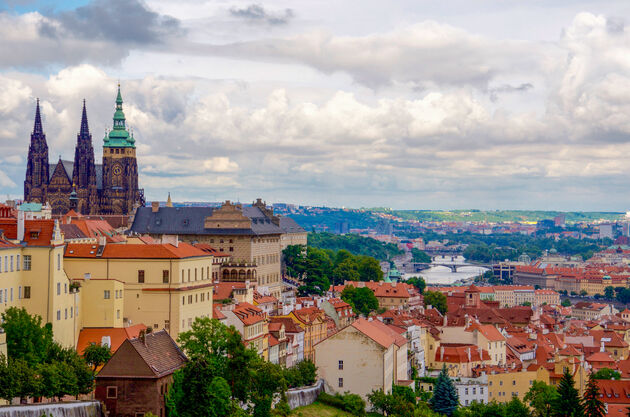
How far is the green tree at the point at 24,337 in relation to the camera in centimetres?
5640

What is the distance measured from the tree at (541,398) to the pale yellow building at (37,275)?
40951mm

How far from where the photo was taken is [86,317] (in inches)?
Result: 2648

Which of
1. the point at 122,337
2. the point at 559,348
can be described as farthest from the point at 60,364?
the point at 559,348

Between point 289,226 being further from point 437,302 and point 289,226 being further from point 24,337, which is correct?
point 24,337

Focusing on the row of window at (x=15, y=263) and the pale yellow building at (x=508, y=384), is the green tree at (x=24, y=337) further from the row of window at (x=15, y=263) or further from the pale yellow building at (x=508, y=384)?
the pale yellow building at (x=508, y=384)

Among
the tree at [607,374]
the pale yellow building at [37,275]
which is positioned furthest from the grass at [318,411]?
the tree at [607,374]

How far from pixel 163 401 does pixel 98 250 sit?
70.9 feet

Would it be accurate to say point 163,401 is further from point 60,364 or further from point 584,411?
point 584,411

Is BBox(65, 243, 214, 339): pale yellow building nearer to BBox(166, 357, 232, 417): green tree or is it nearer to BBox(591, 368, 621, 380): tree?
BBox(166, 357, 232, 417): green tree

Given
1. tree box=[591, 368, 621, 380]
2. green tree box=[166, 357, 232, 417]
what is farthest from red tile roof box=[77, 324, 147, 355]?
tree box=[591, 368, 621, 380]

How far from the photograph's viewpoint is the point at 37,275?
63.1 metres

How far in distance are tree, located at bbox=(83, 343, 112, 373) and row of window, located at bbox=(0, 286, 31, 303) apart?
5.13 meters

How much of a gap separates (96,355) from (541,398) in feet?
145

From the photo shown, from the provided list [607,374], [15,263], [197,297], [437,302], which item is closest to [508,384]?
[607,374]
